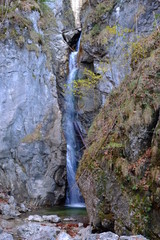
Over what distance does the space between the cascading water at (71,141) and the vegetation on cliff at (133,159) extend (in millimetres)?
5857

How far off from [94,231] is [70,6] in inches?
703

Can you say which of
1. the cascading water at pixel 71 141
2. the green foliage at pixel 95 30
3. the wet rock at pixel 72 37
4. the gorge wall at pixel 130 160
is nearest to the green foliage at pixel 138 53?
the gorge wall at pixel 130 160

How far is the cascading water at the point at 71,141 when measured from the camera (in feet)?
42.1

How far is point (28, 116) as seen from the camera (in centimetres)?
1241

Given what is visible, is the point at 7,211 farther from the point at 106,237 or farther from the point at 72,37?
the point at 72,37

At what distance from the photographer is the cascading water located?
12.8 m

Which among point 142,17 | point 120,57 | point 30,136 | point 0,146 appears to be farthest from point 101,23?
point 0,146

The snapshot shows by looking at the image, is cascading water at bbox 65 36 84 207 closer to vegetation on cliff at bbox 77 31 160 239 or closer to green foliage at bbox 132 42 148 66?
green foliage at bbox 132 42 148 66

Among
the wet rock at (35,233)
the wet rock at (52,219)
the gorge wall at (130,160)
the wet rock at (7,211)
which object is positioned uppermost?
the gorge wall at (130,160)

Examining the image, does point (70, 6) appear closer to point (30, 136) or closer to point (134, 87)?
point (30, 136)

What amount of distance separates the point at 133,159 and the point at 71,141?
29.7ft

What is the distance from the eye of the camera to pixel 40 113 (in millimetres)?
12805

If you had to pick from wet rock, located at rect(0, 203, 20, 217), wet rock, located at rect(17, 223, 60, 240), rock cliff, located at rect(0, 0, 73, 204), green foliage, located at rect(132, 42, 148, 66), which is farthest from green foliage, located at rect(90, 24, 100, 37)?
wet rock, located at rect(17, 223, 60, 240)

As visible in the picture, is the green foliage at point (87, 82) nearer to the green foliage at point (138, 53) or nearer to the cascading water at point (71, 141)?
the cascading water at point (71, 141)
